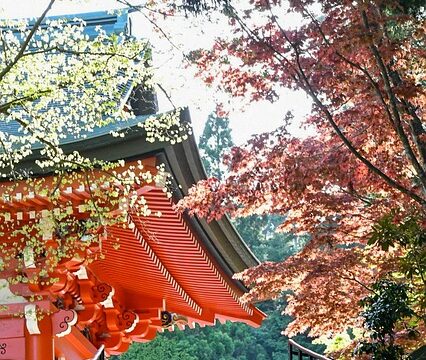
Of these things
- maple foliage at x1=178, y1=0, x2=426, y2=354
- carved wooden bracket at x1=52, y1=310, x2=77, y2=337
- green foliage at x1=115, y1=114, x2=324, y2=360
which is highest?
green foliage at x1=115, y1=114, x2=324, y2=360

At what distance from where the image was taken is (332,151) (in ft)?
16.4

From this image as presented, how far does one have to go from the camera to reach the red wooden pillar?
5660mm

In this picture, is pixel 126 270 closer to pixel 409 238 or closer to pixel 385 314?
pixel 385 314

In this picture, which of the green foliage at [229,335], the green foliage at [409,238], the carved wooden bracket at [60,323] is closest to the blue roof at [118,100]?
the carved wooden bracket at [60,323]

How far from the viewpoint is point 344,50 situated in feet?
14.2

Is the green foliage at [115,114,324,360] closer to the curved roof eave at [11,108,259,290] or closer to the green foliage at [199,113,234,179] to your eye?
the green foliage at [199,113,234,179]

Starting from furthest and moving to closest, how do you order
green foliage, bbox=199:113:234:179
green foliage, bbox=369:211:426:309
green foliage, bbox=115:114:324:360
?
green foliage, bbox=199:113:234:179
green foliage, bbox=115:114:324:360
green foliage, bbox=369:211:426:309

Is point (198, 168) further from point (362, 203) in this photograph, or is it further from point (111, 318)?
point (111, 318)

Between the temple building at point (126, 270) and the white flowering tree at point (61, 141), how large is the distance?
55mm

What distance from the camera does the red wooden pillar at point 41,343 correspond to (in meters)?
5.66

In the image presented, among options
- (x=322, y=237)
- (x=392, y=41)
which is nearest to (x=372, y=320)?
(x=322, y=237)

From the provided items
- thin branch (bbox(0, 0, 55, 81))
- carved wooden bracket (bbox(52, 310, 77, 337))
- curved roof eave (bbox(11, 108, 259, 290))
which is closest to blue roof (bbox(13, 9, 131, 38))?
curved roof eave (bbox(11, 108, 259, 290))

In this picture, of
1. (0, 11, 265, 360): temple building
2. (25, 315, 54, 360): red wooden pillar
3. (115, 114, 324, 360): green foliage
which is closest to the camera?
(0, 11, 265, 360): temple building

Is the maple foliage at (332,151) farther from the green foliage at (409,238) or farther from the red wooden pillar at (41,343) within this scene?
the red wooden pillar at (41,343)
